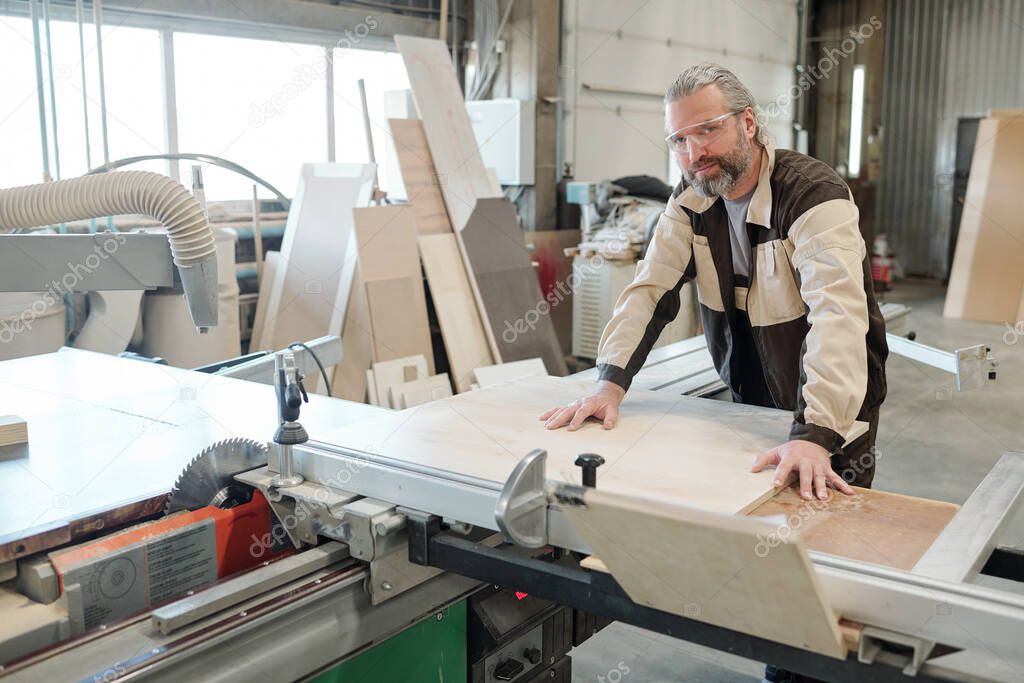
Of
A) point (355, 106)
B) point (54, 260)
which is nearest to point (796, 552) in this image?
point (54, 260)

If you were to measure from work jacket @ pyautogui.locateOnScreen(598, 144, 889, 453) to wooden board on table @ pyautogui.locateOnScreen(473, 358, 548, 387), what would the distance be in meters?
2.60

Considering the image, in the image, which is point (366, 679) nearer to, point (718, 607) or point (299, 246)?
point (718, 607)

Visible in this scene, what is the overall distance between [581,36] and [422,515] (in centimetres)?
526

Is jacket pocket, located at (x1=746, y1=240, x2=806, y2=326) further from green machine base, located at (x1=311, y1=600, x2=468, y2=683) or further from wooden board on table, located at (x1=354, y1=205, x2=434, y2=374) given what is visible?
wooden board on table, located at (x1=354, y1=205, x2=434, y2=374)

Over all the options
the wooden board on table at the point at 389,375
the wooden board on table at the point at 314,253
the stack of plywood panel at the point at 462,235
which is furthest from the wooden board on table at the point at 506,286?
the wooden board on table at the point at 314,253

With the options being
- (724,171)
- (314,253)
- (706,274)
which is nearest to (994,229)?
(314,253)

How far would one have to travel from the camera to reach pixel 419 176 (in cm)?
466

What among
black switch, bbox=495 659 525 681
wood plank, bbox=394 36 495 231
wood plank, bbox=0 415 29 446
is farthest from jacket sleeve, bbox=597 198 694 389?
wood plank, bbox=394 36 495 231

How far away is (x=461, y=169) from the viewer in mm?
4824

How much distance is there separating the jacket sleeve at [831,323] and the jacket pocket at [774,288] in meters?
0.08

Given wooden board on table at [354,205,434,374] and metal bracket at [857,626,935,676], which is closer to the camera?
metal bracket at [857,626,935,676]

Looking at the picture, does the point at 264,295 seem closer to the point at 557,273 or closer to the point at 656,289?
the point at 557,273

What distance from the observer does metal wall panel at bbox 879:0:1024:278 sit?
8664mm

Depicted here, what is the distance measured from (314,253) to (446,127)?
A: 3.29ft
